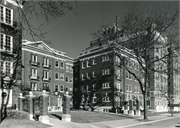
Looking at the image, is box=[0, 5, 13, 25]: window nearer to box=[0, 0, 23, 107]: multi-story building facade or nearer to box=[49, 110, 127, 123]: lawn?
box=[0, 0, 23, 107]: multi-story building facade

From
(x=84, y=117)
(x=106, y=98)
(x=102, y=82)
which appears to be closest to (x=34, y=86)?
(x=102, y=82)

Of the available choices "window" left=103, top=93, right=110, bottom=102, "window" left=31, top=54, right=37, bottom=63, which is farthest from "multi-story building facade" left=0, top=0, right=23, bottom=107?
"window" left=103, top=93, right=110, bottom=102

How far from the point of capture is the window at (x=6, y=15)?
27.2m

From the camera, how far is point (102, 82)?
5016 centimetres

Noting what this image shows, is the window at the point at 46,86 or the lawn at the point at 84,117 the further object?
the window at the point at 46,86

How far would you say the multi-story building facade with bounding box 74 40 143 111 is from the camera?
157 ft

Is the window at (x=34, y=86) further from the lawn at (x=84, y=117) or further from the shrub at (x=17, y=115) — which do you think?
the shrub at (x=17, y=115)

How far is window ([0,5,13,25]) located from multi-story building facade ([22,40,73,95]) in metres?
13.3

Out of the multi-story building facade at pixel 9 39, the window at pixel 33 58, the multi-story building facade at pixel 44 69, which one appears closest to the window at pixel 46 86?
the multi-story building facade at pixel 44 69

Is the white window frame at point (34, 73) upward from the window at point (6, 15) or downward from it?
downward

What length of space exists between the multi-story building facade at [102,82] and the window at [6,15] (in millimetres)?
21258

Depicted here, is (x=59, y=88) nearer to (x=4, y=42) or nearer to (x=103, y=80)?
(x=103, y=80)

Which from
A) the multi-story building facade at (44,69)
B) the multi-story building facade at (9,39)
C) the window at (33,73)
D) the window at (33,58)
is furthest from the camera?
the window at (33,58)

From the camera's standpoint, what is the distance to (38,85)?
45312 mm
